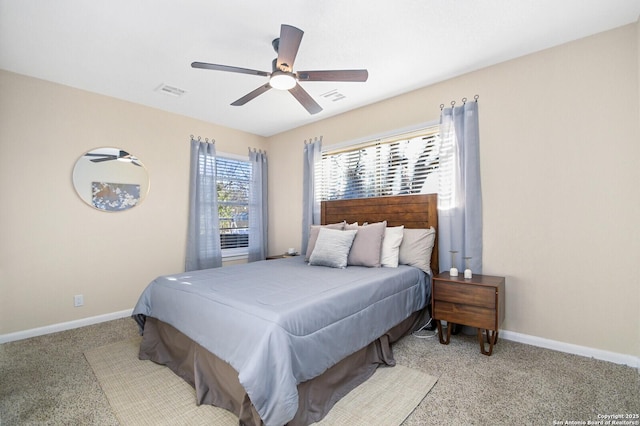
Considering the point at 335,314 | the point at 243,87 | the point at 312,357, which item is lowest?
the point at 312,357

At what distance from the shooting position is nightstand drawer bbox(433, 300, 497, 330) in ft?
7.93

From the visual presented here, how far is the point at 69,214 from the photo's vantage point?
10.8ft

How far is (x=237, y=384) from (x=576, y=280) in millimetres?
2780

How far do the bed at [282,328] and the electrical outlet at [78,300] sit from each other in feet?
4.27

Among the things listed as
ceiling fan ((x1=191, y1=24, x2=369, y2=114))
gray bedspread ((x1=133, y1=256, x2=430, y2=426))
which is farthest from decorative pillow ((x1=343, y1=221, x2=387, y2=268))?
ceiling fan ((x1=191, y1=24, x2=369, y2=114))

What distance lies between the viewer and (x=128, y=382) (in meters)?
2.15

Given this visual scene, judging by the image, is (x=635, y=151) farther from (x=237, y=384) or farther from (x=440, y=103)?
(x=237, y=384)

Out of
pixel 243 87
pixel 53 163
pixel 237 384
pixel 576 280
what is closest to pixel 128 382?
pixel 237 384

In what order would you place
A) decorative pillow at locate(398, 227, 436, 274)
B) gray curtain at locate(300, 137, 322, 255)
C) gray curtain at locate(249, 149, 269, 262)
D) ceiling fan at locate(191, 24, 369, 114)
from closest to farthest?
ceiling fan at locate(191, 24, 369, 114) → decorative pillow at locate(398, 227, 436, 274) → gray curtain at locate(300, 137, 322, 255) → gray curtain at locate(249, 149, 269, 262)

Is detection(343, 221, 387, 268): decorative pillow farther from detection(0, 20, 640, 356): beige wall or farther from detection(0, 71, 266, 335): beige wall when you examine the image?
detection(0, 71, 266, 335): beige wall

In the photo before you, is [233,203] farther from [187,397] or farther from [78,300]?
[187,397]

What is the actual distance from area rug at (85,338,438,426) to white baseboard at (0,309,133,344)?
114cm

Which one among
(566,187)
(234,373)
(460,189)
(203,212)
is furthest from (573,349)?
(203,212)

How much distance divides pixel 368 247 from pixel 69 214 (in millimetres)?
3310
